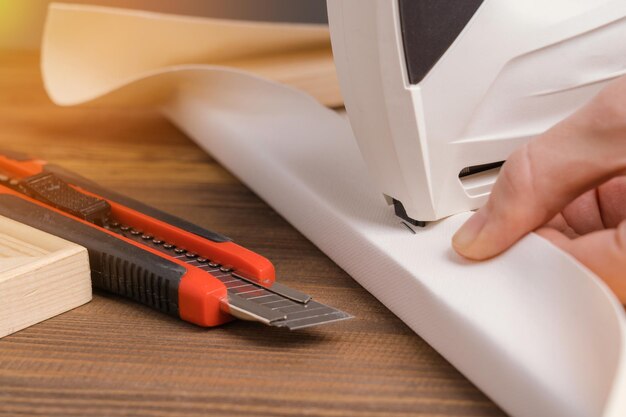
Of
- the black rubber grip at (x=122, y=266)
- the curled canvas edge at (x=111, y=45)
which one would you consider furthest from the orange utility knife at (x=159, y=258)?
the curled canvas edge at (x=111, y=45)

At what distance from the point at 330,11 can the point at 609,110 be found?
191 millimetres

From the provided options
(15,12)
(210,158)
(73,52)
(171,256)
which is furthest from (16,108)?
(171,256)

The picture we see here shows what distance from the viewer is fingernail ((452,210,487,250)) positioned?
581 millimetres

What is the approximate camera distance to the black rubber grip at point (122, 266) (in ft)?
1.93

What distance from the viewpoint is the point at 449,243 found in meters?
0.62

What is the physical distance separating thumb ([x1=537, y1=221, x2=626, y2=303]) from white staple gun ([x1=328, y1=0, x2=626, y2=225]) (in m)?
0.12

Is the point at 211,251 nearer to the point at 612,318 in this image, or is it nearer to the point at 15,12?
the point at 612,318

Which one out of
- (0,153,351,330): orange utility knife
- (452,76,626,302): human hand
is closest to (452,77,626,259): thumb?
(452,76,626,302): human hand

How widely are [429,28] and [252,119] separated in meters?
0.36

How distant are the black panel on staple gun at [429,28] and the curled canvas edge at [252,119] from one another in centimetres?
13

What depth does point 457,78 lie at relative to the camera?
1.95ft

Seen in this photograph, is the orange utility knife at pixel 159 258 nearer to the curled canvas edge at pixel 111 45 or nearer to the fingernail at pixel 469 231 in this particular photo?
the fingernail at pixel 469 231

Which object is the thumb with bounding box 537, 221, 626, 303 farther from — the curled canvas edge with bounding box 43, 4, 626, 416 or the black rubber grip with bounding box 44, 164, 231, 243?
the black rubber grip with bounding box 44, 164, 231, 243

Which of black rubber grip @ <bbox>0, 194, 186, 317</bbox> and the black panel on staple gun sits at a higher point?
the black panel on staple gun
